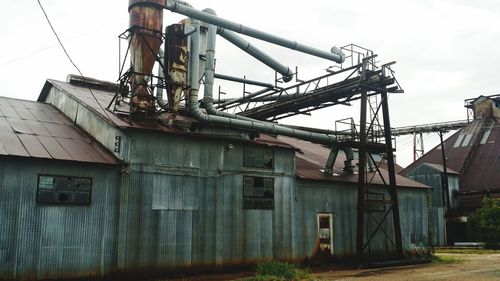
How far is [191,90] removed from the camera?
756 inches

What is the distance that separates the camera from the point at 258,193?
1905 cm

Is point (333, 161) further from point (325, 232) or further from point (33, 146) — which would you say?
point (33, 146)

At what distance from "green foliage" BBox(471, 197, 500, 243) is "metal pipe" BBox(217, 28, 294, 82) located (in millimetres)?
18175

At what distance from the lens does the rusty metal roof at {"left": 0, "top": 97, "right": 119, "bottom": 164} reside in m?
14.7

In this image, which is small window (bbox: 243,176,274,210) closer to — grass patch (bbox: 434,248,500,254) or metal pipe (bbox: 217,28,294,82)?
metal pipe (bbox: 217,28,294,82)

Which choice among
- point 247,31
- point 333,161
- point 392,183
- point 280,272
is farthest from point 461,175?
point 280,272

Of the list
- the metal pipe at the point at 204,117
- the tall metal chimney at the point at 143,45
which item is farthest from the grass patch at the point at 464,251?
the tall metal chimney at the point at 143,45

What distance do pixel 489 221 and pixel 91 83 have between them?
27437mm

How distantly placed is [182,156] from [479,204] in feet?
91.4

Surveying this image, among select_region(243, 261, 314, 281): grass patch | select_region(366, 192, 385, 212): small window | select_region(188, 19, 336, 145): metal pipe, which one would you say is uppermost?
select_region(188, 19, 336, 145): metal pipe

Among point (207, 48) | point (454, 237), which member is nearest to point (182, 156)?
point (207, 48)

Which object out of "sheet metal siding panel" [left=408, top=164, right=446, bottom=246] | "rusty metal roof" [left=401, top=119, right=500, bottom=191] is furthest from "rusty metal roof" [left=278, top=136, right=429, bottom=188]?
"rusty metal roof" [left=401, top=119, right=500, bottom=191]

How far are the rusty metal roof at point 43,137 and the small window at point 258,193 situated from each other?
5.41 meters

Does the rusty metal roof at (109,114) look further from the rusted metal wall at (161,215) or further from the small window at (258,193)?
the small window at (258,193)
